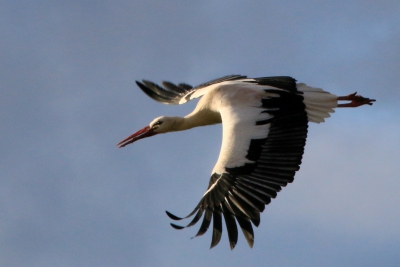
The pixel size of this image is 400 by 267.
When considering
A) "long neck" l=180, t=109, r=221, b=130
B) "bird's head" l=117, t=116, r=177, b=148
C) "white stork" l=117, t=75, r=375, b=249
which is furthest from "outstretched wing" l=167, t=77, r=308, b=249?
"bird's head" l=117, t=116, r=177, b=148

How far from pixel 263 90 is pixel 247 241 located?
2396mm

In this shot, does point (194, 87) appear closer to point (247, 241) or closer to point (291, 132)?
point (291, 132)

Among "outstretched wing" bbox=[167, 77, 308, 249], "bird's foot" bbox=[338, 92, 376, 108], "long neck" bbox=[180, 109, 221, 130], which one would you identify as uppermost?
"bird's foot" bbox=[338, 92, 376, 108]

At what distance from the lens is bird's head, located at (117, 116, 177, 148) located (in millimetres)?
13617

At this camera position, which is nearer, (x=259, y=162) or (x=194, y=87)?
(x=259, y=162)

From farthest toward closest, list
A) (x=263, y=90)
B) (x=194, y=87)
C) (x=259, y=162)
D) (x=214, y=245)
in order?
Result: (x=194, y=87) < (x=263, y=90) < (x=259, y=162) < (x=214, y=245)

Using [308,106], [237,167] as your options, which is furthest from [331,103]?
[237,167]

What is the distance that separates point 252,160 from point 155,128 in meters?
2.98

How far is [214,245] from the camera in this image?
409 inches

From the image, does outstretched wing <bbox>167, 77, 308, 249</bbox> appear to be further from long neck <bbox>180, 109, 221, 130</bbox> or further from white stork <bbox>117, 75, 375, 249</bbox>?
long neck <bbox>180, 109, 221, 130</bbox>

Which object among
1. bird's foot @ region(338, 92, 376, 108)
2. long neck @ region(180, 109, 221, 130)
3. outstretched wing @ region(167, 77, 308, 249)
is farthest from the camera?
bird's foot @ region(338, 92, 376, 108)

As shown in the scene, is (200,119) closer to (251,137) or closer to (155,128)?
(155,128)

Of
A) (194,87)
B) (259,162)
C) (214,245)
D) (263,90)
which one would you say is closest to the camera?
(214,245)

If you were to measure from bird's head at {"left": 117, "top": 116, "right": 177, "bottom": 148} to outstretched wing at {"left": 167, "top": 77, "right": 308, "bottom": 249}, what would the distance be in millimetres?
1623
